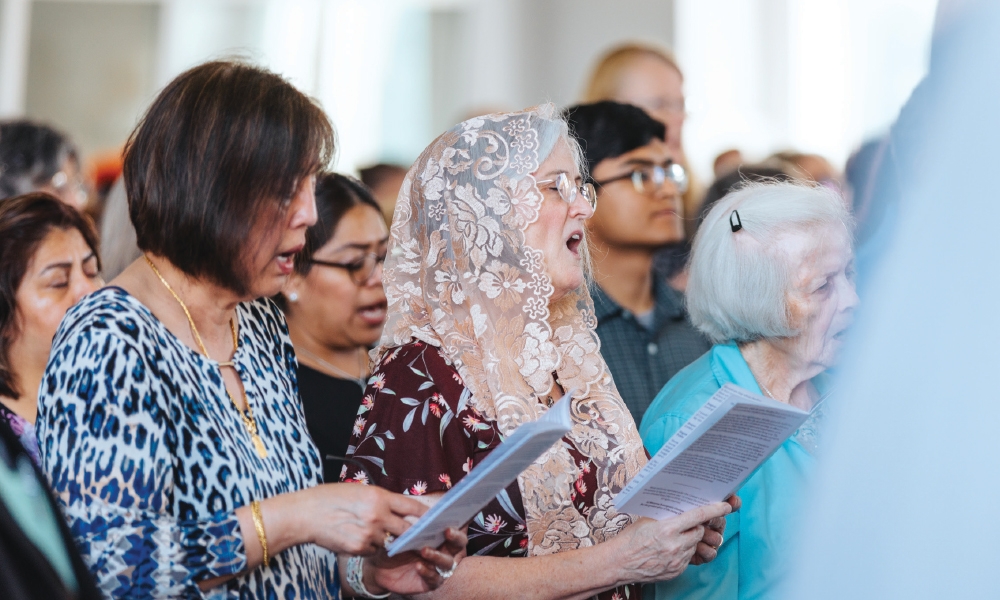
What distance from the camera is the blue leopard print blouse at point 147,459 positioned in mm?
1687

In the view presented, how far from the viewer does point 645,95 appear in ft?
15.7

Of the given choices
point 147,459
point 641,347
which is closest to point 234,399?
point 147,459

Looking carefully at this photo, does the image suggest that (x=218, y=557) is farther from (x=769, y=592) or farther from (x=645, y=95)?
(x=645, y=95)

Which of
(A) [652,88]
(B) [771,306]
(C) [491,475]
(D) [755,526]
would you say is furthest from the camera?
(A) [652,88]

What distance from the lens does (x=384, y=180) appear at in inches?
197

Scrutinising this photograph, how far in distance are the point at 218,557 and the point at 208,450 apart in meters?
0.22

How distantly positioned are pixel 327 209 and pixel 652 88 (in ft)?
6.58

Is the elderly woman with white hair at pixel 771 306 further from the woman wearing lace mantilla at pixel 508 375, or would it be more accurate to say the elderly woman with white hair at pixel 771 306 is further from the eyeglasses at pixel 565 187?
the eyeglasses at pixel 565 187

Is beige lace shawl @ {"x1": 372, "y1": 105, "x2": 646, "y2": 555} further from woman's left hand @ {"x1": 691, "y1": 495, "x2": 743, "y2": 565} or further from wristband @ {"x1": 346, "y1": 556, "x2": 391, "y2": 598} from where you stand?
wristband @ {"x1": 346, "y1": 556, "x2": 391, "y2": 598}

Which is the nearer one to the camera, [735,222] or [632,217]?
[735,222]

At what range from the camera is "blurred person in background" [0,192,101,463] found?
9.22 feet

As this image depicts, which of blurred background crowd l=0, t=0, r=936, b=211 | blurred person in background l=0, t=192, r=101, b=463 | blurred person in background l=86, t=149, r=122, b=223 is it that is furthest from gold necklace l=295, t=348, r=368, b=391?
blurred background crowd l=0, t=0, r=936, b=211

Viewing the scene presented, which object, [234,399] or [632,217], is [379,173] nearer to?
[632,217]

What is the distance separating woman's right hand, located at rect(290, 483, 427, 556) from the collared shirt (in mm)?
1779
